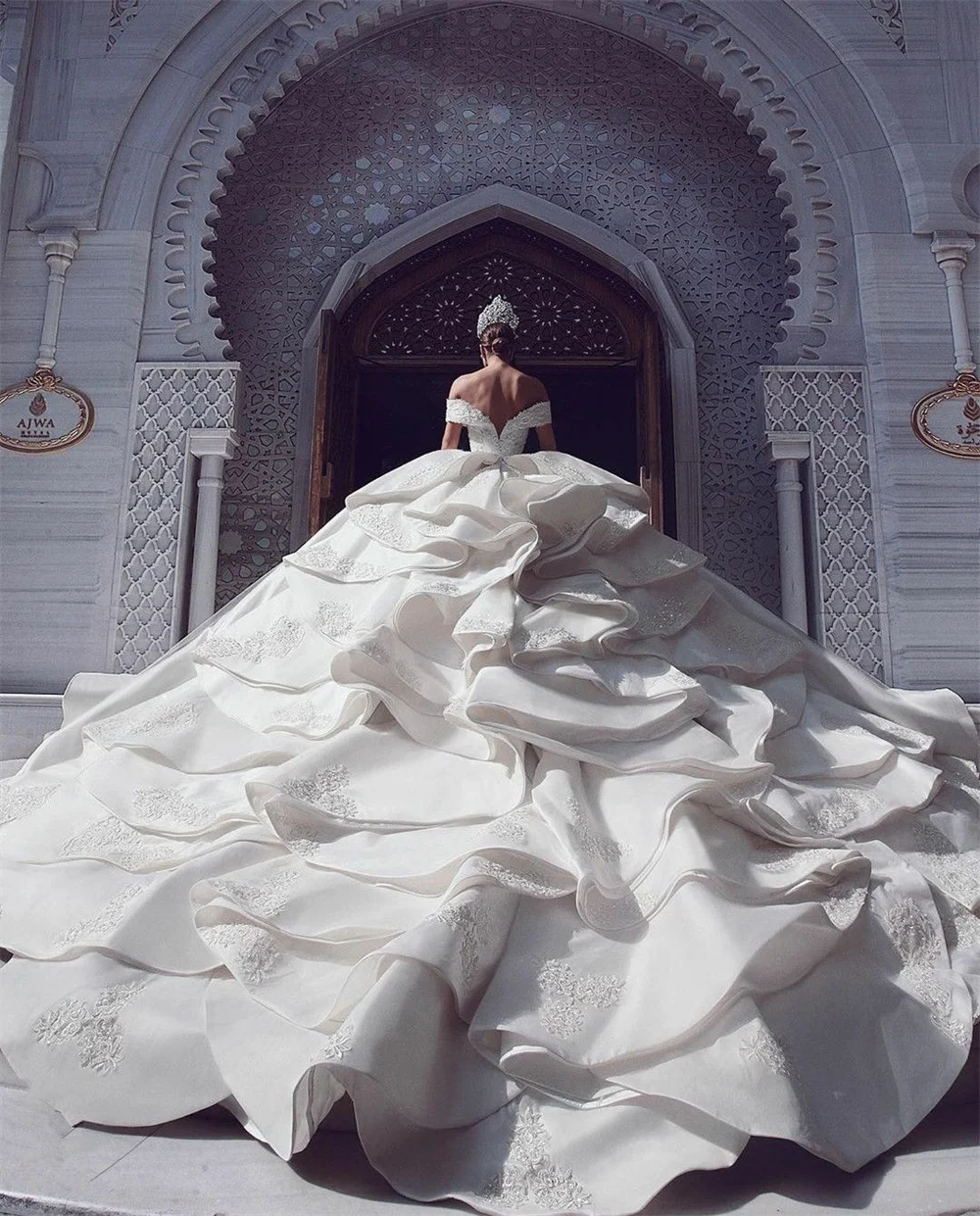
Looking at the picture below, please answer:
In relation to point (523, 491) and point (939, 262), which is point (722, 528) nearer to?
point (939, 262)

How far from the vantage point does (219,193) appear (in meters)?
5.36

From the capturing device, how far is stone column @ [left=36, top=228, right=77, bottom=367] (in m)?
5.14

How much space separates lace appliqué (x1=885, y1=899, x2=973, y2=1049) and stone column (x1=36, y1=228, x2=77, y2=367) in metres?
4.51

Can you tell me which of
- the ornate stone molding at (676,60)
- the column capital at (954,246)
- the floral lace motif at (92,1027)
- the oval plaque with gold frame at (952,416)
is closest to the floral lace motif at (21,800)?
the floral lace motif at (92,1027)

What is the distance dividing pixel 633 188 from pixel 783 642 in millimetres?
3841

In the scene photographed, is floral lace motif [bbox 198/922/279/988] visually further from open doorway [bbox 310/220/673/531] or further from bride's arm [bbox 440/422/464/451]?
open doorway [bbox 310/220/673/531]

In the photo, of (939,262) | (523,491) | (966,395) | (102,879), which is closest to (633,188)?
(939,262)

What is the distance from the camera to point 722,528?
5648mm

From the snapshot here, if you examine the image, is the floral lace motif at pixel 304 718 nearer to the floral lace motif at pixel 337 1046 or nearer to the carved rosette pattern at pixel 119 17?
the floral lace motif at pixel 337 1046

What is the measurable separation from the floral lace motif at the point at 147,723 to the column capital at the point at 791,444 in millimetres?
3240

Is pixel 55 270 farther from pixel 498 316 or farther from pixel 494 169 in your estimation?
pixel 498 316

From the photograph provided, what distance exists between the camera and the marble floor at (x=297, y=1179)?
4.88ft

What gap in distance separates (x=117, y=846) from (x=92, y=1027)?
585 millimetres

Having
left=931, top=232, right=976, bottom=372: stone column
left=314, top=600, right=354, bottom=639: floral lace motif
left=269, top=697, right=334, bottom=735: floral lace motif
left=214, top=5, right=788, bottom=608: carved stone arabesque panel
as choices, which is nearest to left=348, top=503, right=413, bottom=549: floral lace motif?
left=314, top=600, right=354, bottom=639: floral lace motif
